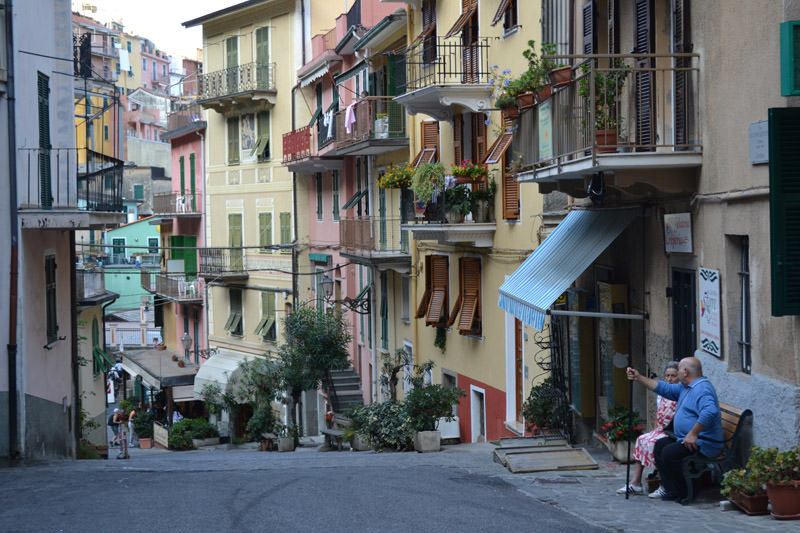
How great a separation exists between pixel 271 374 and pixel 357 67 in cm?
906

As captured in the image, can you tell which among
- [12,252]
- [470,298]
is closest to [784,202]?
[12,252]

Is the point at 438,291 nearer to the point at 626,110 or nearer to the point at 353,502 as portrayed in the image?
the point at 626,110

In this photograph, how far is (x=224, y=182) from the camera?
40281 millimetres

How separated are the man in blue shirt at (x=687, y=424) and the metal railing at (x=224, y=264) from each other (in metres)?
30.1

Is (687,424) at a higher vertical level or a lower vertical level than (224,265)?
lower

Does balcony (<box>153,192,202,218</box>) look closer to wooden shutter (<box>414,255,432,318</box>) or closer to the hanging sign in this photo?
wooden shutter (<box>414,255,432,318</box>)

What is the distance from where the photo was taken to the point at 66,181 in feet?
58.7

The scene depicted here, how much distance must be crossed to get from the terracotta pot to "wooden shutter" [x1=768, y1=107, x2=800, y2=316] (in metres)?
5.69

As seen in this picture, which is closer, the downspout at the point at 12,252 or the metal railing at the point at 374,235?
the downspout at the point at 12,252

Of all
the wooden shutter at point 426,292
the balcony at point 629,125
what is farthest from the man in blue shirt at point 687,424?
the wooden shutter at point 426,292

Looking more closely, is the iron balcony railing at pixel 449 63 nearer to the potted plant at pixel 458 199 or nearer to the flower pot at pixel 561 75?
the potted plant at pixel 458 199

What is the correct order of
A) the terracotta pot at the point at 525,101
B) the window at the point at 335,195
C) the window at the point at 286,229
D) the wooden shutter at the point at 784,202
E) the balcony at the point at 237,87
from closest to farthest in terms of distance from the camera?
the wooden shutter at the point at 784,202, the terracotta pot at the point at 525,101, the window at the point at 335,195, the window at the point at 286,229, the balcony at the point at 237,87

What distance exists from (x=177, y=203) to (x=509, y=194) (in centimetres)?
2663

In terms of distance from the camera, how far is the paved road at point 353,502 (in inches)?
362
